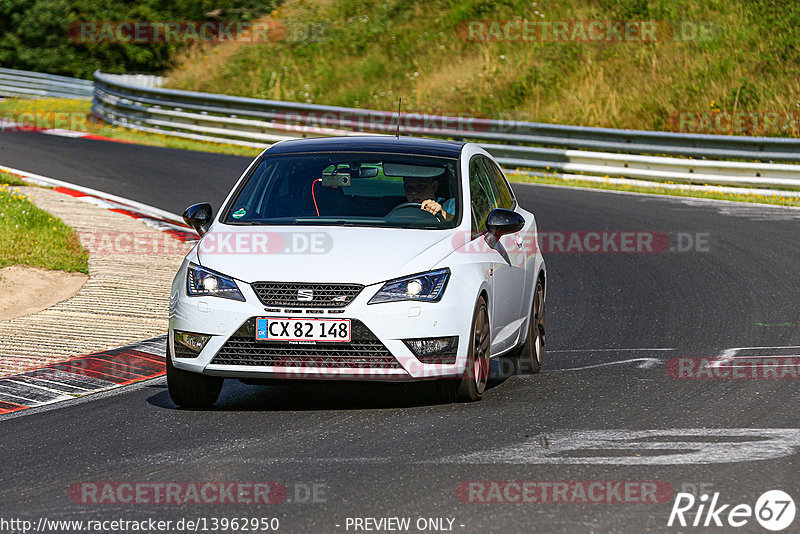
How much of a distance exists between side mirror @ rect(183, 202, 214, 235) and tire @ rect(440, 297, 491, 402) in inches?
77.5

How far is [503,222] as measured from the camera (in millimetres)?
8641

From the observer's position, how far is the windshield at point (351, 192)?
8.70 meters

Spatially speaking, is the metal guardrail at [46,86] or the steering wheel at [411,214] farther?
the metal guardrail at [46,86]

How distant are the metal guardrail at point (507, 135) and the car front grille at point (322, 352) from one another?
50.8 feet

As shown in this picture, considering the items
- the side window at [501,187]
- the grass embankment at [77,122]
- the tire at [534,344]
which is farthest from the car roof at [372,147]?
the grass embankment at [77,122]

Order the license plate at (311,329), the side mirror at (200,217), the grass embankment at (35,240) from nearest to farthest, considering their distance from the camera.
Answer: the license plate at (311,329), the side mirror at (200,217), the grass embankment at (35,240)

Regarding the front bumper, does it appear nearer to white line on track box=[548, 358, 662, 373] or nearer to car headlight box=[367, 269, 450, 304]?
car headlight box=[367, 269, 450, 304]

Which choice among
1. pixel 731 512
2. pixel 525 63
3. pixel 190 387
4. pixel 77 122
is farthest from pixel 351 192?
pixel 77 122

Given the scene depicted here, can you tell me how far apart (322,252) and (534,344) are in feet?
7.56

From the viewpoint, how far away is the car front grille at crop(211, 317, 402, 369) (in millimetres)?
7723

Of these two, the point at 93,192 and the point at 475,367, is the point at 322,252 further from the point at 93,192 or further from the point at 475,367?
the point at 93,192

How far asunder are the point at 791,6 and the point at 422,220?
25725mm

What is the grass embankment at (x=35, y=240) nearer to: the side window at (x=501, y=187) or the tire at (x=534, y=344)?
the side window at (x=501, y=187)

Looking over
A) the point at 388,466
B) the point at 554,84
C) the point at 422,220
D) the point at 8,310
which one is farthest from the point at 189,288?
the point at 554,84
